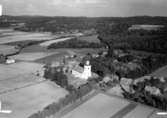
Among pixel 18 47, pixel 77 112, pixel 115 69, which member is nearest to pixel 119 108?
pixel 77 112

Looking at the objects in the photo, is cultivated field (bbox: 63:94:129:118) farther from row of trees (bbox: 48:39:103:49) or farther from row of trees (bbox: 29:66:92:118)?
row of trees (bbox: 48:39:103:49)

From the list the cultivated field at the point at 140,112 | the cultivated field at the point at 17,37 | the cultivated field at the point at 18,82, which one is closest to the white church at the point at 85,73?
the cultivated field at the point at 18,82

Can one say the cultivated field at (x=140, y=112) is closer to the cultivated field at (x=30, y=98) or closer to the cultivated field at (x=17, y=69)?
the cultivated field at (x=30, y=98)

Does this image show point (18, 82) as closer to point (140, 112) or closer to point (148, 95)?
point (148, 95)

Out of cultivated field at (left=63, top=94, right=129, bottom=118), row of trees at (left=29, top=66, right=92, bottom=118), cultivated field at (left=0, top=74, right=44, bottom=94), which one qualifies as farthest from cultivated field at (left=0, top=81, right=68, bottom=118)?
cultivated field at (left=63, top=94, right=129, bottom=118)

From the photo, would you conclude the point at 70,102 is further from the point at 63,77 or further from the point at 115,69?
the point at 115,69

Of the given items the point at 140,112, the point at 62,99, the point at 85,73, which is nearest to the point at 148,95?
the point at 140,112
